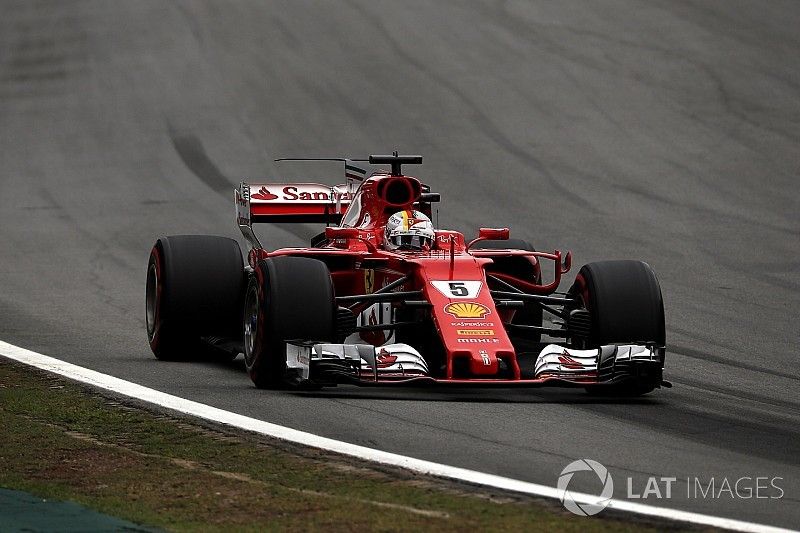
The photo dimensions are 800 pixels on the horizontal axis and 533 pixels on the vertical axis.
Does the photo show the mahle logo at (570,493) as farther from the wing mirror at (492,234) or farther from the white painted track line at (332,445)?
the wing mirror at (492,234)

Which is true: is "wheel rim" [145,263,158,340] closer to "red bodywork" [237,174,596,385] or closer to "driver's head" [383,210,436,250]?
"red bodywork" [237,174,596,385]

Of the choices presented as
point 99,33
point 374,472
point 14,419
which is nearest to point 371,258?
point 14,419

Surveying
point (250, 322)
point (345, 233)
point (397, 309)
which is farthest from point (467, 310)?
point (345, 233)

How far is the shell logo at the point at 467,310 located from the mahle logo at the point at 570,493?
280 cm

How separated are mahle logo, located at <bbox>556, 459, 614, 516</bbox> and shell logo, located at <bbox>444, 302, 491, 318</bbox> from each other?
9.19 ft

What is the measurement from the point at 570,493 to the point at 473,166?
1906 cm

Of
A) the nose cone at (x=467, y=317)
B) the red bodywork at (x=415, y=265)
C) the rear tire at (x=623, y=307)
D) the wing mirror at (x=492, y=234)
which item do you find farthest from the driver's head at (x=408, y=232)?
the rear tire at (x=623, y=307)

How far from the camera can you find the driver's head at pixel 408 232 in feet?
43.5

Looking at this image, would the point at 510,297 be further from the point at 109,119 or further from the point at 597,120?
the point at 109,119

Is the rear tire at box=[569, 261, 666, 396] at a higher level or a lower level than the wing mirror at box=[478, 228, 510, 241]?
lower

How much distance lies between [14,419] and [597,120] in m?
20.4

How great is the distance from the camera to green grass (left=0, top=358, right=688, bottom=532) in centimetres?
763

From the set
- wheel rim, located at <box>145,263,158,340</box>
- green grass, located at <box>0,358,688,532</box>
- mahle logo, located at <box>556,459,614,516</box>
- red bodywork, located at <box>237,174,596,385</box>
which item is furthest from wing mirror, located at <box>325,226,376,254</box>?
mahle logo, located at <box>556,459,614,516</box>

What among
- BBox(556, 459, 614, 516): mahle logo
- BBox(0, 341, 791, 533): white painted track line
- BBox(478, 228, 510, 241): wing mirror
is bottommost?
BBox(556, 459, 614, 516): mahle logo
